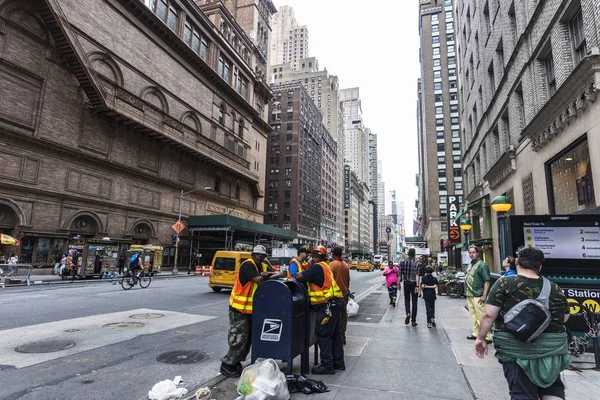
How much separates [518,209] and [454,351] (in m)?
11.2

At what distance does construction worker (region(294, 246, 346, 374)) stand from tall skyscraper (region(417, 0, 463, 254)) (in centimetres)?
6808

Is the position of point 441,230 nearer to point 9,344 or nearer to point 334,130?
point 9,344

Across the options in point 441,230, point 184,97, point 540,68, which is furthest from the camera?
point 441,230

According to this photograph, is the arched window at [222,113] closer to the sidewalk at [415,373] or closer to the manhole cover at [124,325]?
the manhole cover at [124,325]

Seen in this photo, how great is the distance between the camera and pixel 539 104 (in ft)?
40.5

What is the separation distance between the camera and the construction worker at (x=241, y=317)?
5.07 meters

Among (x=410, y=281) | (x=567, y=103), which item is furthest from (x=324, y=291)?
(x=567, y=103)

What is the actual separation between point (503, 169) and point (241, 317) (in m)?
16.5

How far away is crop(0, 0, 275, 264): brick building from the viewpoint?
90.1 ft

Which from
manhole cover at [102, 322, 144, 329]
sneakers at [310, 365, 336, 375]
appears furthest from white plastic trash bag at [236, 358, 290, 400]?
manhole cover at [102, 322, 144, 329]

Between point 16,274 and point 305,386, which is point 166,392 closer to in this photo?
point 305,386

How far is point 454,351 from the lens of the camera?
6.59 meters

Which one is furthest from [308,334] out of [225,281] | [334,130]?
[334,130]

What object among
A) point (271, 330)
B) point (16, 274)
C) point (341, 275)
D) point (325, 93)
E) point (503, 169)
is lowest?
point (16, 274)
